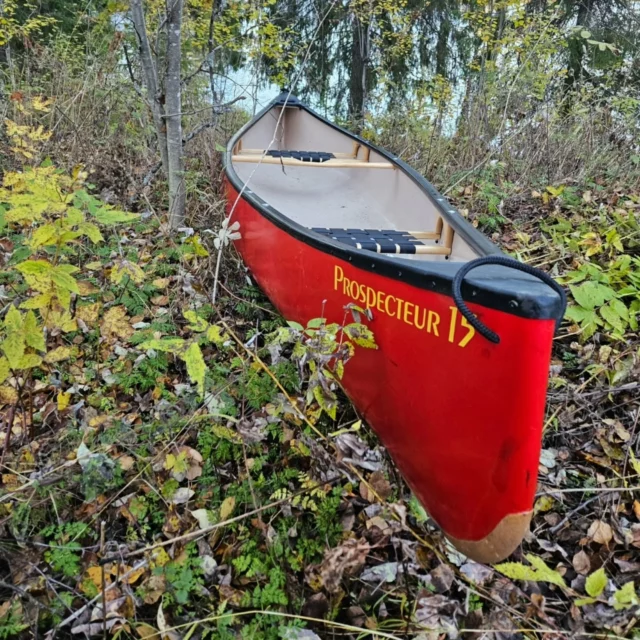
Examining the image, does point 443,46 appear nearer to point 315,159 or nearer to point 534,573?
point 315,159

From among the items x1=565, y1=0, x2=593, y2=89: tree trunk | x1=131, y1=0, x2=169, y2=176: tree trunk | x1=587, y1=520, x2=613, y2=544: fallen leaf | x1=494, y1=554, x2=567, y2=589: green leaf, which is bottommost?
x1=587, y1=520, x2=613, y2=544: fallen leaf

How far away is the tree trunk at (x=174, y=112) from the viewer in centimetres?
358

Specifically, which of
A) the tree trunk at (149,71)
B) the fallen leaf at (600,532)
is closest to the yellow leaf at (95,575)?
the fallen leaf at (600,532)

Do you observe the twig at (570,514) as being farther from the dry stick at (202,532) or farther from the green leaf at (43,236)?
the green leaf at (43,236)

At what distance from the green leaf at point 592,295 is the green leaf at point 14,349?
2.58m

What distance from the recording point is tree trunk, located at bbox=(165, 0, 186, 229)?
141 inches

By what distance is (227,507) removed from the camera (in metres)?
1.90

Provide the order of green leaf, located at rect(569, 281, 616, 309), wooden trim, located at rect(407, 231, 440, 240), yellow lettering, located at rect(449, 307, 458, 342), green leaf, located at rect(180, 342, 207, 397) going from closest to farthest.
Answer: yellow lettering, located at rect(449, 307, 458, 342)
green leaf, located at rect(180, 342, 207, 397)
green leaf, located at rect(569, 281, 616, 309)
wooden trim, located at rect(407, 231, 440, 240)

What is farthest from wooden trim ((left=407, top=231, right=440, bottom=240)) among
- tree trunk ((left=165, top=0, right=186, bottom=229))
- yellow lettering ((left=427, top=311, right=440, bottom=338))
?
tree trunk ((left=165, top=0, right=186, bottom=229))

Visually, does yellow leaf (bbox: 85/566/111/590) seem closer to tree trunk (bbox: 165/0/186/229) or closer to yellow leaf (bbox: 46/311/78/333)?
yellow leaf (bbox: 46/311/78/333)

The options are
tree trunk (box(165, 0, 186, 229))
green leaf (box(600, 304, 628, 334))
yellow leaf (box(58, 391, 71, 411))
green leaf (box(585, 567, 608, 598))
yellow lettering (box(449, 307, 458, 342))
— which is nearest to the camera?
green leaf (box(585, 567, 608, 598))

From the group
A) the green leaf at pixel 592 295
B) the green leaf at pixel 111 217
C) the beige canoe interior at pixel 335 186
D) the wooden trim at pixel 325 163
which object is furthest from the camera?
the wooden trim at pixel 325 163

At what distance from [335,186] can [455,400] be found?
135 inches

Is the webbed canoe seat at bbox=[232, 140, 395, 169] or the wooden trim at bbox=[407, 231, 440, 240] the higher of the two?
the webbed canoe seat at bbox=[232, 140, 395, 169]
